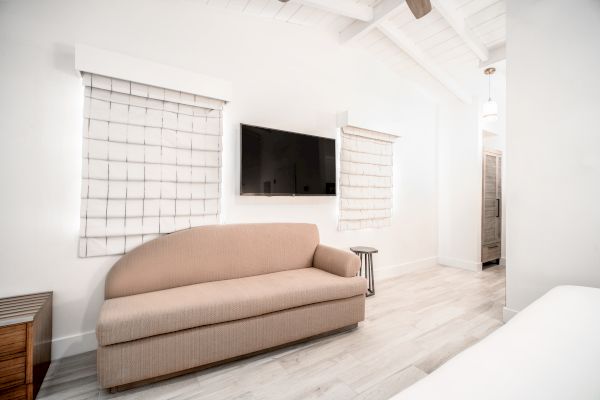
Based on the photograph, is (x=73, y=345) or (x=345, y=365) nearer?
(x=345, y=365)

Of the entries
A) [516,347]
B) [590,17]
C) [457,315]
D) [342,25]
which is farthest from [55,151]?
[590,17]

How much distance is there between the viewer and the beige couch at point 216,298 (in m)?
1.65

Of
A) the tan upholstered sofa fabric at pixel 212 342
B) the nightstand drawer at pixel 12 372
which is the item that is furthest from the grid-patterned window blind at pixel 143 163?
the tan upholstered sofa fabric at pixel 212 342

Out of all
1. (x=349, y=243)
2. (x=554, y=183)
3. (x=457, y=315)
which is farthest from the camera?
(x=349, y=243)

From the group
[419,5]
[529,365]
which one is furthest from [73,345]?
[419,5]

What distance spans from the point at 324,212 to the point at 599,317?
2482 millimetres

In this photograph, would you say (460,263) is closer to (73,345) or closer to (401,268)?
(401,268)

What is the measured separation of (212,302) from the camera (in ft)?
6.08

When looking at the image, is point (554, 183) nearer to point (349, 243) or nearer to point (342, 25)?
point (349, 243)

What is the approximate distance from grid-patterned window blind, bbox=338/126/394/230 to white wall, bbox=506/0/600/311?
1.64 m

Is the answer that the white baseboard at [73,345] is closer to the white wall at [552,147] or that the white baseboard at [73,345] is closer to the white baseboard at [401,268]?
the white baseboard at [401,268]

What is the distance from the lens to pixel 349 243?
369cm

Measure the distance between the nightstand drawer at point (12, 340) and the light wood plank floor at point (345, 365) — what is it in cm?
37

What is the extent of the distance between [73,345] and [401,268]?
13.2 ft
